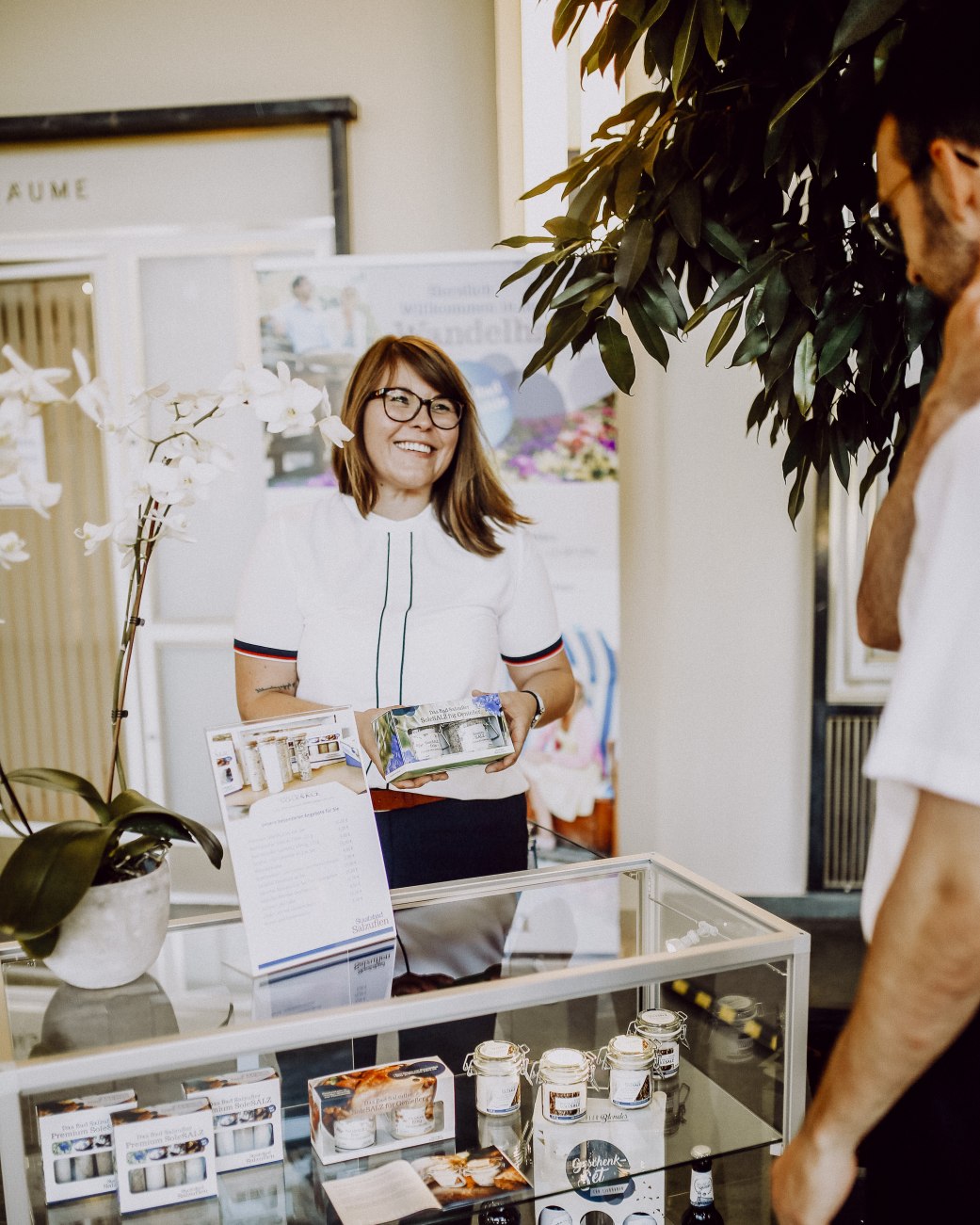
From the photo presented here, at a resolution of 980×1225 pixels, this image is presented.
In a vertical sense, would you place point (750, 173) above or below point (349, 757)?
above

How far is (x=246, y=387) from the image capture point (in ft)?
3.81

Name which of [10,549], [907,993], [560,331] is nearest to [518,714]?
[560,331]

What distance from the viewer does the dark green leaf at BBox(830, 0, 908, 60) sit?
98cm

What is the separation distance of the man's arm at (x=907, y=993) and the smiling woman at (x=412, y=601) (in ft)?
3.25

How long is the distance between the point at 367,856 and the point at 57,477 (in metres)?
3.25

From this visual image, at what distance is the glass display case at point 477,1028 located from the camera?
3.31ft

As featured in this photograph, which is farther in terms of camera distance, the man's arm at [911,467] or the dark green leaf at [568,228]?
the dark green leaf at [568,228]

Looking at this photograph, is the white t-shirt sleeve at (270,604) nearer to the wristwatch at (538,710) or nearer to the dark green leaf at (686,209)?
the wristwatch at (538,710)

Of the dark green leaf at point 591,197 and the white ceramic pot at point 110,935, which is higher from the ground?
the dark green leaf at point 591,197

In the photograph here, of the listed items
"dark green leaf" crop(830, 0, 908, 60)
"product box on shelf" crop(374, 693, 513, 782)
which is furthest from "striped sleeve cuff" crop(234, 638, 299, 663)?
"dark green leaf" crop(830, 0, 908, 60)

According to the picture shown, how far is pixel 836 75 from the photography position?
4.05 feet

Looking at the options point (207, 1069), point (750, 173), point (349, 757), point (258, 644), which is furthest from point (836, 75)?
point (207, 1069)

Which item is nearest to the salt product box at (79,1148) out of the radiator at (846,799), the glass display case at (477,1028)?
the glass display case at (477,1028)

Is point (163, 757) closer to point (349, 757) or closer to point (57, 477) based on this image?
point (57, 477)
